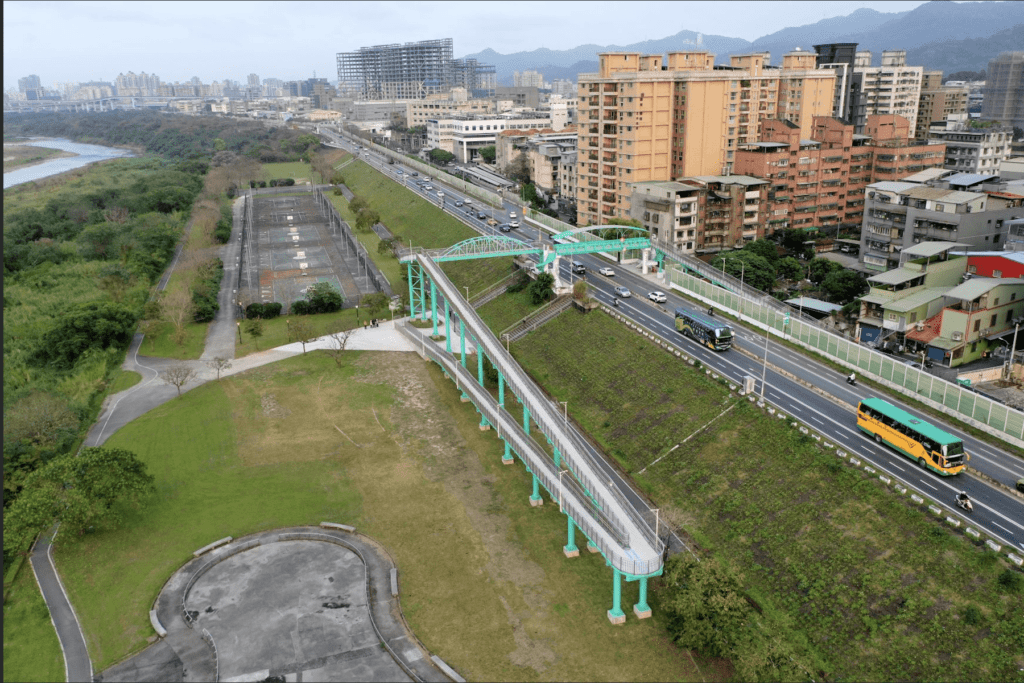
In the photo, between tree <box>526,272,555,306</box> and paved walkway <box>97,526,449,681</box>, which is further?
tree <box>526,272,555,306</box>

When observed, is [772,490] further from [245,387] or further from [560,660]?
[245,387]

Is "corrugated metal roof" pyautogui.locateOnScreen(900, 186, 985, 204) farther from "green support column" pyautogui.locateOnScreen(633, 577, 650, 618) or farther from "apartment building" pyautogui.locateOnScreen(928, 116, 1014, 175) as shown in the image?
"green support column" pyautogui.locateOnScreen(633, 577, 650, 618)

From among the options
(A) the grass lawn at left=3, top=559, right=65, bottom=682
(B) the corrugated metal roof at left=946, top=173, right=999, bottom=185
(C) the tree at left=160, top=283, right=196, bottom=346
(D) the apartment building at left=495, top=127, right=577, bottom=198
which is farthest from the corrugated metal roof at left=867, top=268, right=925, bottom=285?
(C) the tree at left=160, top=283, right=196, bottom=346

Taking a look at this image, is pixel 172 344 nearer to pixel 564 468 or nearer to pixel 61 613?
pixel 61 613

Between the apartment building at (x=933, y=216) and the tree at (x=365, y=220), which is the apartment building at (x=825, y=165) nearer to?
the apartment building at (x=933, y=216)

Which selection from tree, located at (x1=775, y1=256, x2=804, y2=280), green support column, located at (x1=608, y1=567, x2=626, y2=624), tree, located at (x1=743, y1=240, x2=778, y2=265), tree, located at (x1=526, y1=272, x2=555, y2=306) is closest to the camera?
green support column, located at (x1=608, y1=567, x2=626, y2=624)

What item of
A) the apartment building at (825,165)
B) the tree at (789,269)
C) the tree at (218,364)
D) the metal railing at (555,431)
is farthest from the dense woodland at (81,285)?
the apartment building at (825,165)
